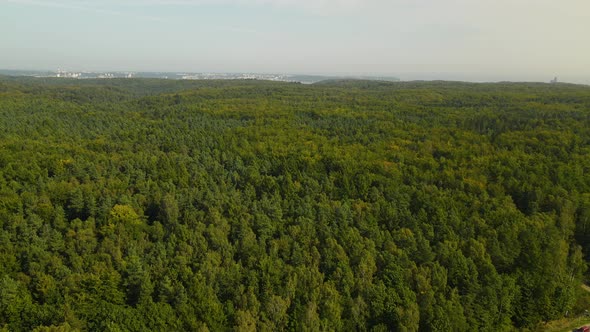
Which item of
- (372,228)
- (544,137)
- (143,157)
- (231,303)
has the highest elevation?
(544,137)

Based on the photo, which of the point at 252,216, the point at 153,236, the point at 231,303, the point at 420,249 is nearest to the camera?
the point at 231,303

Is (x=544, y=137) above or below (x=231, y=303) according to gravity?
above

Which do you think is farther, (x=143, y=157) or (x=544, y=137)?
(x=544, y=137)

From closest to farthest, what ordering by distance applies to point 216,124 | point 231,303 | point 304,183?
point 231,303 → point 304,183 → point 216,124

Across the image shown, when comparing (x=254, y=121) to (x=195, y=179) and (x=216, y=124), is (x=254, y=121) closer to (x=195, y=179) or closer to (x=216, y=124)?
(x=216, y=124)

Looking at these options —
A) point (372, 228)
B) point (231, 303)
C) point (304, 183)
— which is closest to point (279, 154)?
point (304, 183)

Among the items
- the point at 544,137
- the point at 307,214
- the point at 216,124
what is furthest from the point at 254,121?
the point at 544,137
